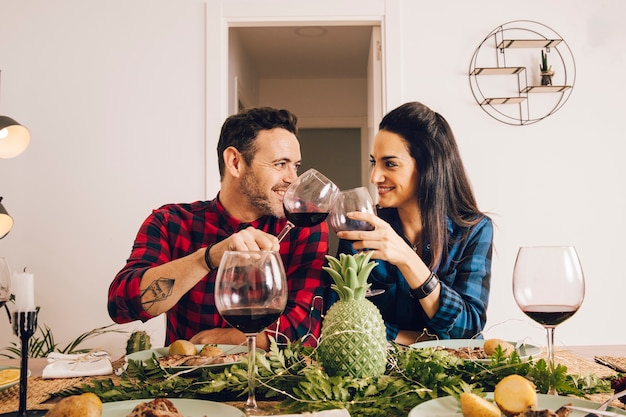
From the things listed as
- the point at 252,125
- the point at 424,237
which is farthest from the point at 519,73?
the point at 252,125

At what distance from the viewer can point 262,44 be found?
16.8ft

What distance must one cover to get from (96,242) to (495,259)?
223 centimetres

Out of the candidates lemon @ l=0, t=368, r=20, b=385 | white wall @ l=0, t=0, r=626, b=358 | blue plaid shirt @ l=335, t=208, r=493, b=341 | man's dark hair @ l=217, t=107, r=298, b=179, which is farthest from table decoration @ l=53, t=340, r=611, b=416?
white wall @ l=0, t=0, r=626, b=358

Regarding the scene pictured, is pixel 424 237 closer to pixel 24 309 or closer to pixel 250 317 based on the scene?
pixel 250 317

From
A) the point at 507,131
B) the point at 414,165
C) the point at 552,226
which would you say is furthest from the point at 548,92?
the point at 414,165

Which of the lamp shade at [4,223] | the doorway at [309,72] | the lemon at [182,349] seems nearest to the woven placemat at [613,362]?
the lemon at [182,349]

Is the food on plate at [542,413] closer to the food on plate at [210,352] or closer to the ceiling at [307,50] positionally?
the food on plate at [210,352]

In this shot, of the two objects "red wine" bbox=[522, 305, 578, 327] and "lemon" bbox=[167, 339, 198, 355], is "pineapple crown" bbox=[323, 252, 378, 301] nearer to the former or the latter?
"red wine" bbox=[522, 305, 578, 327]

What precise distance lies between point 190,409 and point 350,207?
732 mm

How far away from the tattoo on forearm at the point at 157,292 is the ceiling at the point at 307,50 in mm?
3347

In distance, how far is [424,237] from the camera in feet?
6.18

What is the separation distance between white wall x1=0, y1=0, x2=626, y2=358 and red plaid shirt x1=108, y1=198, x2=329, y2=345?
1334 mm

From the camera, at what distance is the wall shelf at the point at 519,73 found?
127 inches

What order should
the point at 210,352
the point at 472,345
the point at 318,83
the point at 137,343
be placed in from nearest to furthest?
the point at 210,352, the point at 472,345, the point at 137,343, the point at 318,83
